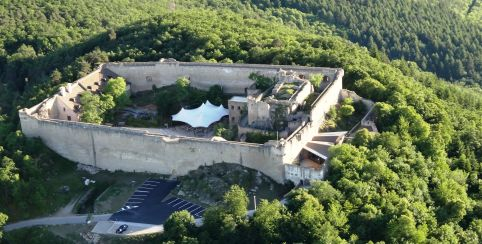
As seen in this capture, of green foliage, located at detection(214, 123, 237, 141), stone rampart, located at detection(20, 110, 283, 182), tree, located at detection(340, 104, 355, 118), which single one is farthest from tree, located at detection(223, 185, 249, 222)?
tree, located at detection(340, 104, 355, 118)

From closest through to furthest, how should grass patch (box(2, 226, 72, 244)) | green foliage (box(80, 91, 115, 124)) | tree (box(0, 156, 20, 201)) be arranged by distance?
grass patch (box(2, 226, 72, 244)), tree (box(0, 156, 20, 201)), green foliage (box(80, 91, 115, 124))

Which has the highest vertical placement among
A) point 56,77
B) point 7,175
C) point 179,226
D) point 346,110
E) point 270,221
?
point 56,77

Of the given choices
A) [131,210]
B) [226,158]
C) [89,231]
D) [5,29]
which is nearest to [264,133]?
[226,158]

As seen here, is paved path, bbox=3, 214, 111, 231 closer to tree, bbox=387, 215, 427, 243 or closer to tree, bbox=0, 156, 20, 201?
tree, bbox=0, 156, 20, 201

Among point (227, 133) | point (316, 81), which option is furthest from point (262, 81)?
point (227, 133)

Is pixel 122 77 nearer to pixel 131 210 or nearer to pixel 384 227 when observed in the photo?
pixel 131 210

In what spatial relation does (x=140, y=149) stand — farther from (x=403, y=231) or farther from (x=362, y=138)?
(x=403, y=231)

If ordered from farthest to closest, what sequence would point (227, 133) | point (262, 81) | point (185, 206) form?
point (262, 81), point (227, 133), point (185, 206)
